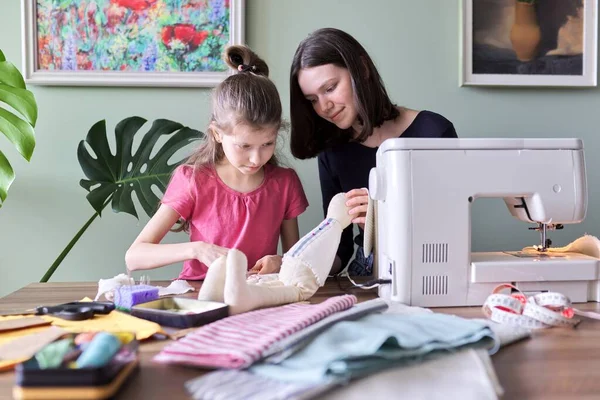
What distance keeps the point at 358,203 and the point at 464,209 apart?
27cm

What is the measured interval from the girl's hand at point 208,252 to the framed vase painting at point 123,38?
839 mm

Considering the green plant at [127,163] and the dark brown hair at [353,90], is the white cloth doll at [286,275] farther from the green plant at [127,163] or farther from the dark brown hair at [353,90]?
the green plant at [127,163]

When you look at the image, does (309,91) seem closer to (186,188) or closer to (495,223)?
(186,188)

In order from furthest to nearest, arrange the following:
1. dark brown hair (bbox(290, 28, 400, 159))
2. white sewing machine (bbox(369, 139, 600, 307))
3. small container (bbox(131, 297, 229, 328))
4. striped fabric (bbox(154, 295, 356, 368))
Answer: dark brown hair (bbox(290, 28, 400, 159)) → white sewing machine (bbox(369, 139, 600, 307)) → small container (bbox(131, 297, 229, 328)) → striped fabric (bbox(154, 295, 356, 368))

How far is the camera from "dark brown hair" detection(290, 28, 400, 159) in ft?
5.28

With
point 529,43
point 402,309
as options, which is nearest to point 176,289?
point 402,309

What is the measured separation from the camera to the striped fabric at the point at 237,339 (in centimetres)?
68

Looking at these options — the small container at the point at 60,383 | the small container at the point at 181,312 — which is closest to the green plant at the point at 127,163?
the small container at the point at 181,312

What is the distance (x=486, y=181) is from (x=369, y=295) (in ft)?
1.08

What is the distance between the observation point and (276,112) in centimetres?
153

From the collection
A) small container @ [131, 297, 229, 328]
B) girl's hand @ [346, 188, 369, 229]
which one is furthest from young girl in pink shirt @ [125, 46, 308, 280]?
small container @ [131, 297, 229, 328]

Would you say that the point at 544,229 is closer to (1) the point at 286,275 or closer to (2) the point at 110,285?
(1) the point at 286,275

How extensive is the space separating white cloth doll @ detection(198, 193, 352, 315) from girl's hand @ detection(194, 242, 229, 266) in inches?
9.7

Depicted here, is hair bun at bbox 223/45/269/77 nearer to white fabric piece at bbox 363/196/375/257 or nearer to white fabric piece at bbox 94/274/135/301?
white fabric piece at bbox 363/196/375/257
